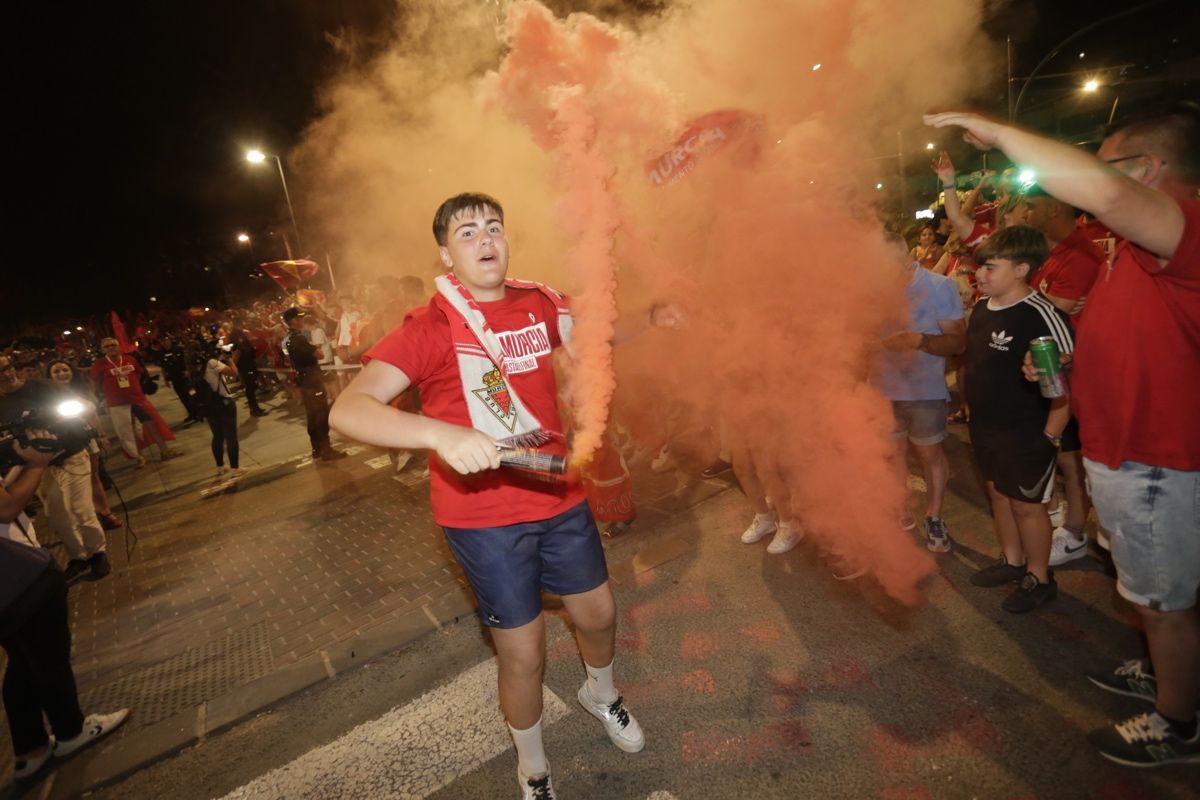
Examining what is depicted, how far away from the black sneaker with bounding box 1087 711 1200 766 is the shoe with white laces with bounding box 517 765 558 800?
233cm

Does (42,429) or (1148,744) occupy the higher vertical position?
(42,429)

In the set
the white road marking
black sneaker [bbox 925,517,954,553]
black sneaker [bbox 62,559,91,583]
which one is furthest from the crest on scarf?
black sneaker [bbox 62,559,91,583]

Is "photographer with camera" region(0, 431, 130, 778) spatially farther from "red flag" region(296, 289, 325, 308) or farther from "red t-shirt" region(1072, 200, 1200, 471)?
"red flag" region(296, 289, 325, 308)

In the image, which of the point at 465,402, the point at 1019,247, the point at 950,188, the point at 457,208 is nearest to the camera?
the point at 465,402

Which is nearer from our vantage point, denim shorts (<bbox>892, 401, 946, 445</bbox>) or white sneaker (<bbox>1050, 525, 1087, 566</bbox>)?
white sneaker (<bbox>1050, 525, 1087, 566</bbox>)

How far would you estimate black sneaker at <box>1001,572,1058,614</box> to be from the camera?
335 cm

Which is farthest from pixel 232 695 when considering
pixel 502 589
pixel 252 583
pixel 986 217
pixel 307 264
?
pixel 307 264

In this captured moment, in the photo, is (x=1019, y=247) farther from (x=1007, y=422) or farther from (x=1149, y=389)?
(x=1149, y=389)

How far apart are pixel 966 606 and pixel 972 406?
119cm

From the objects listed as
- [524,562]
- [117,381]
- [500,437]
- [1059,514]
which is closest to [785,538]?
[1059,514]

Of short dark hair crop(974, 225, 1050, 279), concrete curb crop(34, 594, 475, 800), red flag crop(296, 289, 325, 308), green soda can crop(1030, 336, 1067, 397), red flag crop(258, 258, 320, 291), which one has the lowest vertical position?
concrete curb crop(34, 594, 475, 800)

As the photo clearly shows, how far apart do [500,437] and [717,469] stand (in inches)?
164

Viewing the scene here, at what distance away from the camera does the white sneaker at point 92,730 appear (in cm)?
337

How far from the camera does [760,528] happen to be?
4570mm
